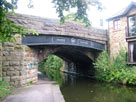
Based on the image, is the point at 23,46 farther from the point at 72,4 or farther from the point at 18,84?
the point at 72,4

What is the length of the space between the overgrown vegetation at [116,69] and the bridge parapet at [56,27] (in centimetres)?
169

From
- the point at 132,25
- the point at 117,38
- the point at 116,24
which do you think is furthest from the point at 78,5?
the point at 116,24

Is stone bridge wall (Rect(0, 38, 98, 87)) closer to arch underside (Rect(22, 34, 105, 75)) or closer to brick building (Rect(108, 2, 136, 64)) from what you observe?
arch underside (Rect(22, 34, 105, 75))

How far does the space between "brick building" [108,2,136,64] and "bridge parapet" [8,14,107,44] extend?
84 cm

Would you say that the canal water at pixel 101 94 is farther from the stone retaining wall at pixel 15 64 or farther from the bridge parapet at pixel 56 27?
the bridge parapet at pixel 56 27

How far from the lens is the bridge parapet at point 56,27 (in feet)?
29.1

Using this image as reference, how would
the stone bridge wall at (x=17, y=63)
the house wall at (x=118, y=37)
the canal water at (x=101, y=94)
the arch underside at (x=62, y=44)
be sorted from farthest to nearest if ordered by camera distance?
the house wall at (x=118, y=37) < the arch underside at (x=62, y=44) < the stone bridge wall at (x=17, y=63) < the canal water at (x=101, y=94)

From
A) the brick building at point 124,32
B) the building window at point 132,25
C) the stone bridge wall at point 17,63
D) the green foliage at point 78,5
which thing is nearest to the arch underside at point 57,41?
the stone bridge wall at point 17,63

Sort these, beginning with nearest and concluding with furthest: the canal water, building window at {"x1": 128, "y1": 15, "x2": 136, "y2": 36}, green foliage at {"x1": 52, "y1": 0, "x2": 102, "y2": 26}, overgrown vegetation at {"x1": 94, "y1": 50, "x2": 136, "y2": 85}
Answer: green foliage at {"x1": 52, "y1": 0, "x2": 102, "y2": 26} → the canal water → overgrown vegetation at {"x1": 94, "y1": 50, "x2": 136, "y2": 85} → building window at {"x1": 128, "y1": 15, "x2": 136, "y2": 36}

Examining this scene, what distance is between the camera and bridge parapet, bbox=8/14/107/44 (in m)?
8.88

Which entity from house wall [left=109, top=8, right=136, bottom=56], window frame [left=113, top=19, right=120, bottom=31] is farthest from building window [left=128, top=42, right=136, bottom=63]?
window frame [left=113, top=19, right=120, bottom=31]

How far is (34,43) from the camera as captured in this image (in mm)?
8906

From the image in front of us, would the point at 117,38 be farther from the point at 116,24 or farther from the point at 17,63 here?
the point at 17,63

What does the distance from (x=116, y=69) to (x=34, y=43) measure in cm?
624
